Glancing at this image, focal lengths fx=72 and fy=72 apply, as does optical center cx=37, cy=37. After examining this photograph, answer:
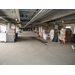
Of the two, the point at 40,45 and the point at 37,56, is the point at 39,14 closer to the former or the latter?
the point at 40,45

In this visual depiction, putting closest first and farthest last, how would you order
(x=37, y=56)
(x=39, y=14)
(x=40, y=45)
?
1. (x=37, y=56)
2. (x=39, y=14)
3. (x=40, y=45)

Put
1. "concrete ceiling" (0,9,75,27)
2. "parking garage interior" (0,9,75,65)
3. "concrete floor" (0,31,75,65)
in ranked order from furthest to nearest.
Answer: "concrete ceiling" (0,9,75,27) < "parking garage interior" (0,9,75,65) < "concrete floor" (0,31,75,65)

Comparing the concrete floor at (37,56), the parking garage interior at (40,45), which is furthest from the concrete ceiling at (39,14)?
the concrete floor at (37,56)

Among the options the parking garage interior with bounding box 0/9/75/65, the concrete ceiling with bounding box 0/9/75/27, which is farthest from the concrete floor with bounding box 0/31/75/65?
the concrete ceiling with bounding box 0/9/75/27

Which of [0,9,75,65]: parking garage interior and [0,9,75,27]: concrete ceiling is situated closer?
[0,9,75,65]: parking garage interior

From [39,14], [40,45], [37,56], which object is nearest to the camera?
[37,56]

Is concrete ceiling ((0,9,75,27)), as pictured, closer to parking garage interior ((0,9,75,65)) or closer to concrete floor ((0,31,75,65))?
parking garage interior ((0,9,75,65))

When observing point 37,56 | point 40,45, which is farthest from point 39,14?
point 37,56

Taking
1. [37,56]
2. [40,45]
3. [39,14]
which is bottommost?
[37,56]
